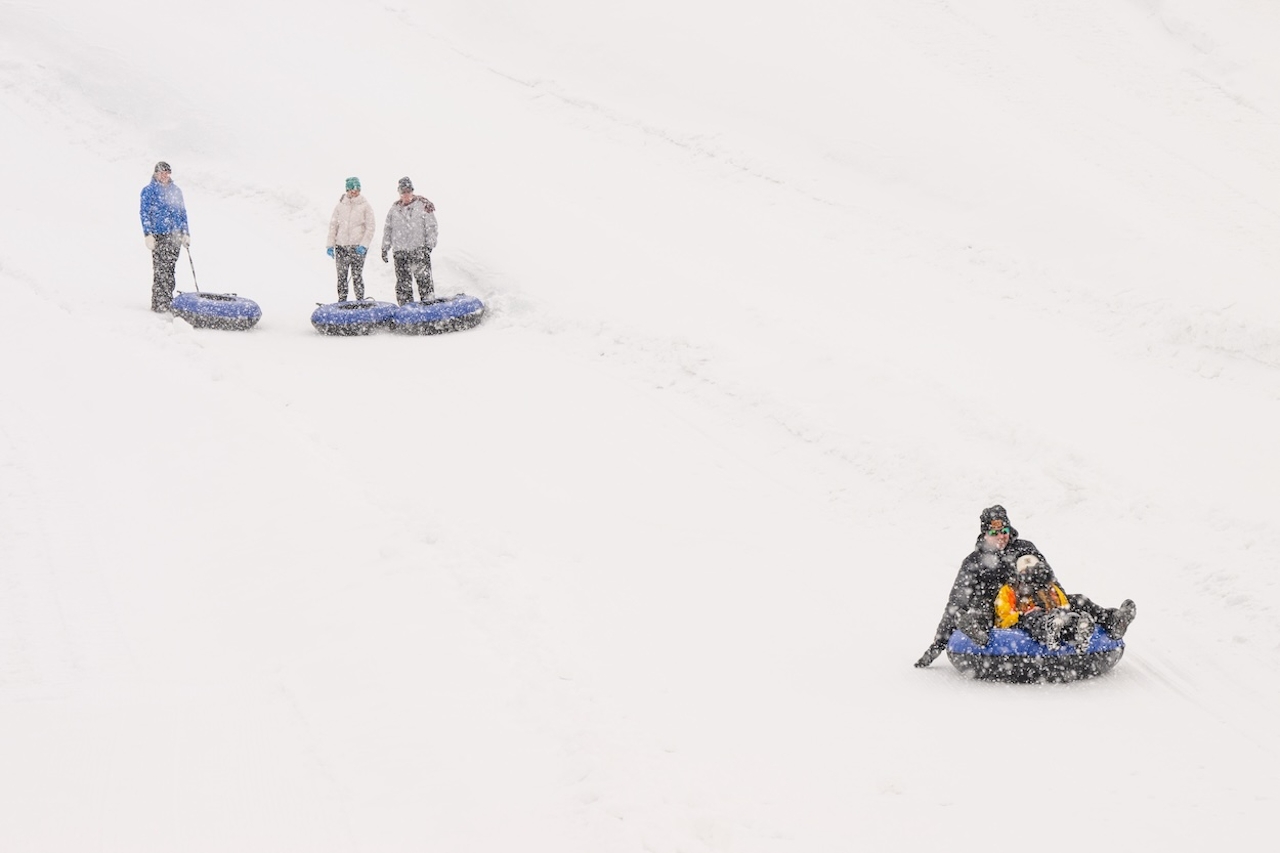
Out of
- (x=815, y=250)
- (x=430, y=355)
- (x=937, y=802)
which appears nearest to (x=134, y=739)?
(x=937, y=802)

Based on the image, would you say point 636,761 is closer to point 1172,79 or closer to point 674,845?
point 674,845

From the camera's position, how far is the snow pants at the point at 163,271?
15148mm

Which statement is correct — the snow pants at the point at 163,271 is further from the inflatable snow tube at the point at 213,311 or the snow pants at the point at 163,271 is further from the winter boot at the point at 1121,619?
the winter boot at the point at 1121,619

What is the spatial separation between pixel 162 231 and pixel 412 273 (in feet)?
10.2

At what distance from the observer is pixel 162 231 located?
15312 mm

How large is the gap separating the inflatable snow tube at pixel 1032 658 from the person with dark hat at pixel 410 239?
9724mm

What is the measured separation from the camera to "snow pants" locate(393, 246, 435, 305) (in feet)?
52.7

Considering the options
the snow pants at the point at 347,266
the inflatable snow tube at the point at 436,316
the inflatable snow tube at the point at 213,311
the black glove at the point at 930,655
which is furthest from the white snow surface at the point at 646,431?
the snow pants at the point at 347,266

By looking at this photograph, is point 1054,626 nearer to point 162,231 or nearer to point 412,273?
point 412,273

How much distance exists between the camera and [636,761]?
6.92 m

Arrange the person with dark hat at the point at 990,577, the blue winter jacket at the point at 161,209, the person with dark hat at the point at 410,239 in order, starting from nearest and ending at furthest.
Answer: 1. the person with dark hat at the point at 990,577
2. the blue winter jacket at the point at 161,209
3. the person with dark hat at the point at 410,239

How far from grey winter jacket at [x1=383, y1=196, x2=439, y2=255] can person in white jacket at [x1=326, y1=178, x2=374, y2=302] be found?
0.99 feet

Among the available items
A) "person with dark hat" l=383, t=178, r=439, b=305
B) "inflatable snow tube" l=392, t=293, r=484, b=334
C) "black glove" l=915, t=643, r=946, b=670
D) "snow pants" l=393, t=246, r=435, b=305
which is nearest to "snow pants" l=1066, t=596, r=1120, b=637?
"black glove" l=915, t=643, r=946, b=670

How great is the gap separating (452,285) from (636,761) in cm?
1091
